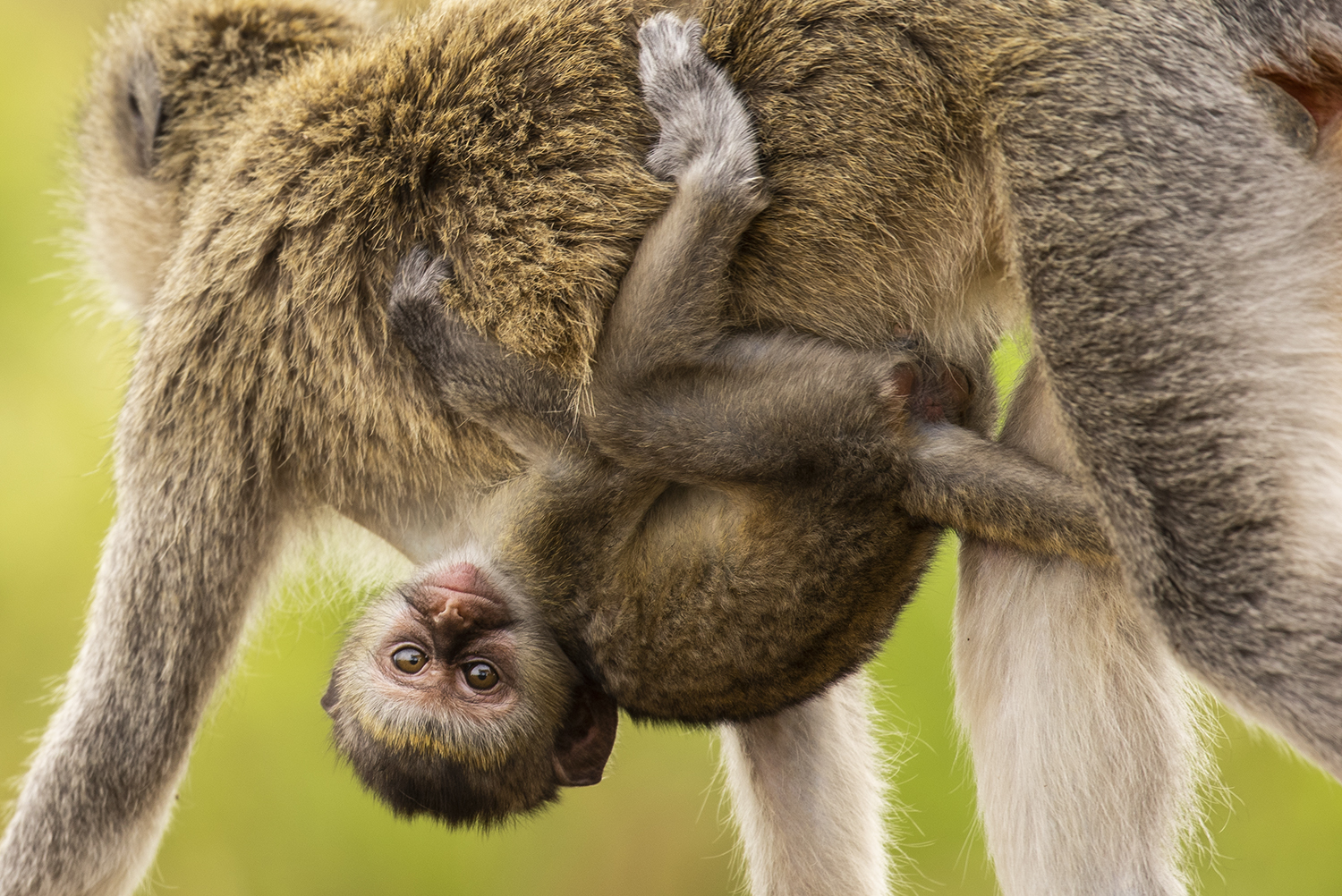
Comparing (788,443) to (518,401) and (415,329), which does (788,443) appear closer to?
(518,401)

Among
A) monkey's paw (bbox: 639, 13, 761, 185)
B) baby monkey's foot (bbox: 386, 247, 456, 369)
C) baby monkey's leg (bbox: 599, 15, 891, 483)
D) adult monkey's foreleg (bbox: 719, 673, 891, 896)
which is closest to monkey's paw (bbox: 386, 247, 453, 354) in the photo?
baby monkey's foot (bbox: 386, 247, 456, 369)

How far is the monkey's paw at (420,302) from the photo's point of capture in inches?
90.3

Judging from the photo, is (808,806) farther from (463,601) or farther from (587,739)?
(463,601)

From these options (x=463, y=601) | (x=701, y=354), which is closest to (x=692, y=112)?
(x=701, y=354)

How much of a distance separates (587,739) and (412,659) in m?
0.42

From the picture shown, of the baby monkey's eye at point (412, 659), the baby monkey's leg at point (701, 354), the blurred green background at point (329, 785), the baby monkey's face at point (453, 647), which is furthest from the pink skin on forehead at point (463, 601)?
the blurred green background at point (329, 785)

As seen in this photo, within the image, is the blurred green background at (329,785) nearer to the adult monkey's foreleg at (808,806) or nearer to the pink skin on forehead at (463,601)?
the adult monkey's foreleg at (808,806)

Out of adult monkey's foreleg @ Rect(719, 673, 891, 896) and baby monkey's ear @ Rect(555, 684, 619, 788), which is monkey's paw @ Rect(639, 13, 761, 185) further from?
adult monkey's foreleg @ Rect(719, 673, 891, 896)

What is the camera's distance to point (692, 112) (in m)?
2.13

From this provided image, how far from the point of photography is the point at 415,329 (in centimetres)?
231

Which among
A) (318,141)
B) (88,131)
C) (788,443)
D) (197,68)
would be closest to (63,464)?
(88,131)

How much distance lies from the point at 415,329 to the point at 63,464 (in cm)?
363

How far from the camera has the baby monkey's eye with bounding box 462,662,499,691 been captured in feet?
8.15

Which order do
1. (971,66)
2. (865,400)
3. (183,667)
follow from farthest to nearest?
(183,667) → (865,400) → (971,66)
